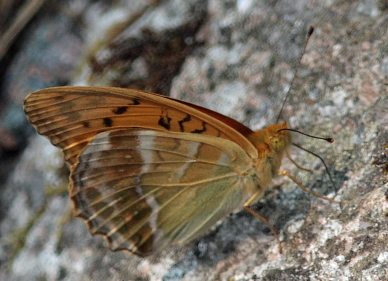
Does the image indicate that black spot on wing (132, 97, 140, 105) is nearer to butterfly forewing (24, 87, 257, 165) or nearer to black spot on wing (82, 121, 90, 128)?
butterfly forewing (24, 87, 257, 165)

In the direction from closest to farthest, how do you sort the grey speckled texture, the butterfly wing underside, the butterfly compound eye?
the grey speckled texture
the butterfly wing underside
the butterfly compound eye

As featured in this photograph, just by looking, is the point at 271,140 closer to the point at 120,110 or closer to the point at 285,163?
the point at 285,163

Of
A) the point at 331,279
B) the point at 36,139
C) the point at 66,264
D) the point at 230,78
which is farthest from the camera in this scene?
the point at 36,139

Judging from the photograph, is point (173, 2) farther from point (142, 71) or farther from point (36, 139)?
point (36, 139)

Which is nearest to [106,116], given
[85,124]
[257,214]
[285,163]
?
[85,124]

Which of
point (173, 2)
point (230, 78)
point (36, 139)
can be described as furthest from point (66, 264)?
point (173, 2)

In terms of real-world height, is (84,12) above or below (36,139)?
above

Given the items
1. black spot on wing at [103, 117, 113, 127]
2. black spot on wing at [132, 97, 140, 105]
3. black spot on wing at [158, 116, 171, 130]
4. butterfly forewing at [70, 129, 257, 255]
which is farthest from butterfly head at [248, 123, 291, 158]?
black spot on wing at [103, 117, 113, 127]
